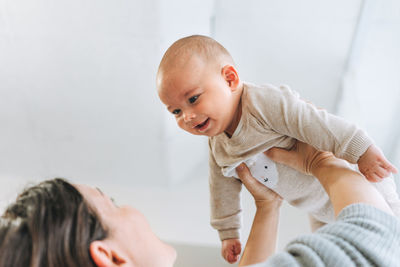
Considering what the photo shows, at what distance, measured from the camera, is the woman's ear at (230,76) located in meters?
0.71

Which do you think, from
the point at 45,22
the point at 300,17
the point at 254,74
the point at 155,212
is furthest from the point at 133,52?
the point at 155,212

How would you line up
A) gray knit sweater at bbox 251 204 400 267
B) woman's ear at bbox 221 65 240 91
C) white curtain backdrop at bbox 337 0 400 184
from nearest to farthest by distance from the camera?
gray knit sweater at bbox 251 204 400 267 → woman's ear at bbox 221 65 240 91 → white curtain backdrop at bbox 337 0 400 184

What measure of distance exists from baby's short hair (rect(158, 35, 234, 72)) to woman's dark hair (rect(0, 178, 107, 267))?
12.4 inches

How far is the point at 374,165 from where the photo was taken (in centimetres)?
61

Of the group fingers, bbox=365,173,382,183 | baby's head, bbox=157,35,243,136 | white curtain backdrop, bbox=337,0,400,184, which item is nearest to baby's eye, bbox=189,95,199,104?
baby's head, bbox=157,35,243,136

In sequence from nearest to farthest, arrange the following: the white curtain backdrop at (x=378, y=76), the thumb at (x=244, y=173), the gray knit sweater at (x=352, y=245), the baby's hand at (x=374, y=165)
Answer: the gray knit sweater at (x=352, y=245)
the baby's hand at (x=374, y=165)
the thumb at (x=244, y=173)
the white curtain backdrop at (x=378, y=76)

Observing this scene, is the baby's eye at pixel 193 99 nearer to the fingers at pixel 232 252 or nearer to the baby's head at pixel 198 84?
the baby's head at pixel 198 84

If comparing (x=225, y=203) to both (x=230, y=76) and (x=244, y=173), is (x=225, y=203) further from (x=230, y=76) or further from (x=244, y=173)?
(x=230, y=76)

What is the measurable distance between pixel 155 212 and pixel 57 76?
77 cm

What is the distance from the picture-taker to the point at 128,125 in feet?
5.14

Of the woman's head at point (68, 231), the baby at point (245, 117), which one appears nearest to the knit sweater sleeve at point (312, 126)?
the baby at point (245, 117)

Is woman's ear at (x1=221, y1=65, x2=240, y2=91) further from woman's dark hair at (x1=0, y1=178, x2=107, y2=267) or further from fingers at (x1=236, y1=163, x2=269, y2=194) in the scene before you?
woman's dark hair at (x1=0, y1=178, x2=107, y2=267)

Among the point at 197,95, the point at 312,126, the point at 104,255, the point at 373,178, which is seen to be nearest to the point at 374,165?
the point at 373,178

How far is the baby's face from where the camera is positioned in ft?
2.19
